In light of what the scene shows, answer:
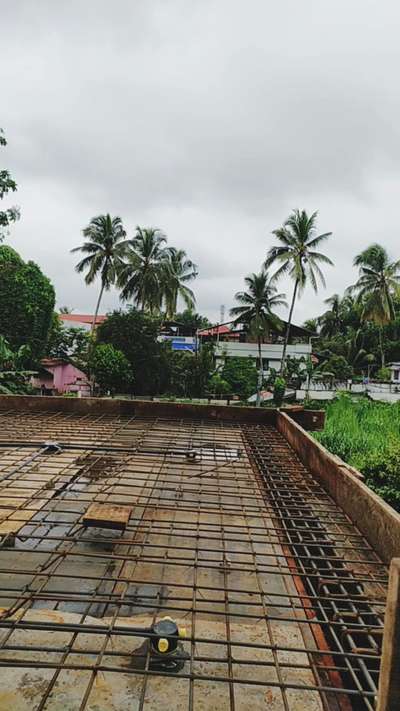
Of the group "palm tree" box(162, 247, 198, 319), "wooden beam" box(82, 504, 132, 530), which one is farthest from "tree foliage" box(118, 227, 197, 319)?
"wooden beam" box(82, 504, 132, 530)

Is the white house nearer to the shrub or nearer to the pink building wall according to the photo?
the shrub

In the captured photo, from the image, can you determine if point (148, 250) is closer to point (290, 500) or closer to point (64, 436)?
point (64, 436)

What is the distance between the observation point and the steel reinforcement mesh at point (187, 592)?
1.57 meters

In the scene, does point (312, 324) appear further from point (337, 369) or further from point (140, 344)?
point (140, 344)

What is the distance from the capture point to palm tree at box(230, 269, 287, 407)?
890 inches

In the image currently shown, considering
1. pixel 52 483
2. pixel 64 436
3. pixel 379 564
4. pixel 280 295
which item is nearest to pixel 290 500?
pixel 379 564

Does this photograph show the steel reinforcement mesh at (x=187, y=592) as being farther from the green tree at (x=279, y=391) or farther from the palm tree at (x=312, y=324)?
the palm tree at (x=312, y=324)

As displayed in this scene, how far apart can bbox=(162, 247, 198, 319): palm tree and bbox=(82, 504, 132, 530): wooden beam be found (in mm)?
20720

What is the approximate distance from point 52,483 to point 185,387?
18.0 metres

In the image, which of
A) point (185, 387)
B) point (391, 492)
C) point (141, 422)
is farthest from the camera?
point (185, 387)

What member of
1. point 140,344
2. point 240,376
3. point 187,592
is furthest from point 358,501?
point 240,376

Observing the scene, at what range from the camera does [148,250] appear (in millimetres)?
22609

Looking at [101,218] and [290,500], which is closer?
[290,500]

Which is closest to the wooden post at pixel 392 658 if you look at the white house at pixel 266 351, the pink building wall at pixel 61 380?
the pink building wall at pixel 61 380
